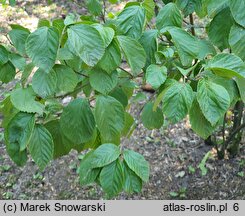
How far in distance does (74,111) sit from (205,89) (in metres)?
0.42

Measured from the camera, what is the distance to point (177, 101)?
3.24 ft

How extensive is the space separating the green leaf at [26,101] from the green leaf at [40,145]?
2.6 inches

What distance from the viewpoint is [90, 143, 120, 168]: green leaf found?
3.53 feet

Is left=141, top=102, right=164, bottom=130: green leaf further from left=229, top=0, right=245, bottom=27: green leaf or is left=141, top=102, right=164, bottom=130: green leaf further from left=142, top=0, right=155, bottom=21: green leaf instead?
left=229, top=0, right=245, bottom=27: green leaf

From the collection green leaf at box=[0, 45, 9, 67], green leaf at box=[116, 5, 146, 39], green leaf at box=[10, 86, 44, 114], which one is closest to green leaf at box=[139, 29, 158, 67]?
green leaf at box=[116, 5, 146, 39]

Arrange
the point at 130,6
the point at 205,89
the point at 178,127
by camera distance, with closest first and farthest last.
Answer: the point at 205,89 < the point at 130,6 < the point at 178,127

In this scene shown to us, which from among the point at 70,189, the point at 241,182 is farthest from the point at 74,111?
the point at 241,182

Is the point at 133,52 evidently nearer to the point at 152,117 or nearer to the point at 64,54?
the point at 64,54

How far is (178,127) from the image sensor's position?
2.95 meters

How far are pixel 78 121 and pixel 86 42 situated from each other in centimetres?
29

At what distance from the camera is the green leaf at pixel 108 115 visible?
3.75 feet

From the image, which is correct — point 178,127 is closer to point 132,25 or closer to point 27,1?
point 132,25

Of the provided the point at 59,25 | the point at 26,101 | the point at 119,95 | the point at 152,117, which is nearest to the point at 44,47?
the point at 59,25

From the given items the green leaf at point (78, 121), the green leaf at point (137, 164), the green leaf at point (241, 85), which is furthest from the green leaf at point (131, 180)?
the green leaf at point (241, 85)
